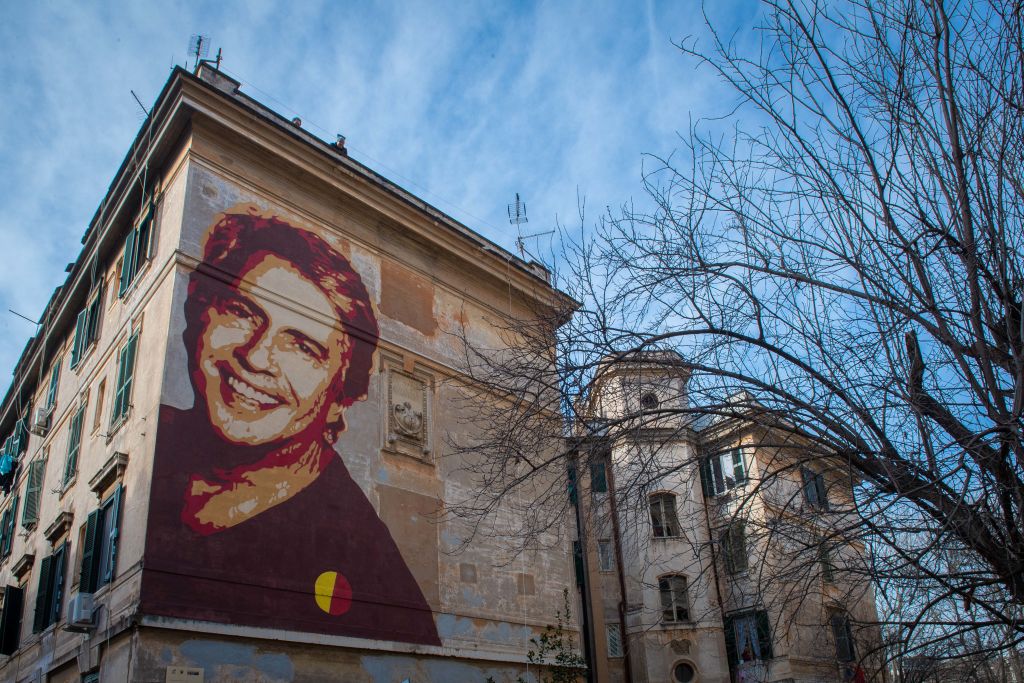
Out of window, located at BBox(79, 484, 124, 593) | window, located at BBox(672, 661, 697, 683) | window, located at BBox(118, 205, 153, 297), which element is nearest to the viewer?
window, located at BBox(79, 484, 124, 593)

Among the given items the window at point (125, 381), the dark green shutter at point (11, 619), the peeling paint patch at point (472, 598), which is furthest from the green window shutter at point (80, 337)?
the peeling paint patch at point (472, 598)

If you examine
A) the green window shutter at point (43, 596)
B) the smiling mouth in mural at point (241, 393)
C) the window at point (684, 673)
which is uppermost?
the smiling mouth in mural at point (241, 393)

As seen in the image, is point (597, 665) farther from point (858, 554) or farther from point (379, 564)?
point (858, 554)

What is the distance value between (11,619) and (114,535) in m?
7.42

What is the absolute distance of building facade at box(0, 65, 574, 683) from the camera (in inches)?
509

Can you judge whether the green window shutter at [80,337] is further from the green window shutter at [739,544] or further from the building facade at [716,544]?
the green window shutter at [739,544]

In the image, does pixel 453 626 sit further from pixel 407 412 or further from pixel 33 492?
pixel 33 492

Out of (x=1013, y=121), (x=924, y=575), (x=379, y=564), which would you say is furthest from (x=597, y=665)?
(x=1013, y=121)

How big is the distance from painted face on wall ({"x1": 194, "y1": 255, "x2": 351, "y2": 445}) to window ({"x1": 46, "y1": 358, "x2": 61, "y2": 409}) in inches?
341

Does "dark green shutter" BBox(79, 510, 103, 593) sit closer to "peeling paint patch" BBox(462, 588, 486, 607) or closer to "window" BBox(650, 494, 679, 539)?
"peeling paint patch" BBox(462, 588, 486, 607)

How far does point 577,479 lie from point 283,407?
284 inches

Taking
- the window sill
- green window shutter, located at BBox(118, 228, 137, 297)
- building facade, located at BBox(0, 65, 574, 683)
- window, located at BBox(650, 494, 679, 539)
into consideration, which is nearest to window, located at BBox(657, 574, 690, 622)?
window, located at BBox(650, 494, 679, 539)

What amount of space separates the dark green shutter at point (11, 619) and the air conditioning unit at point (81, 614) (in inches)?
256

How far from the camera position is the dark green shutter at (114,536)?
13156 millimetres
